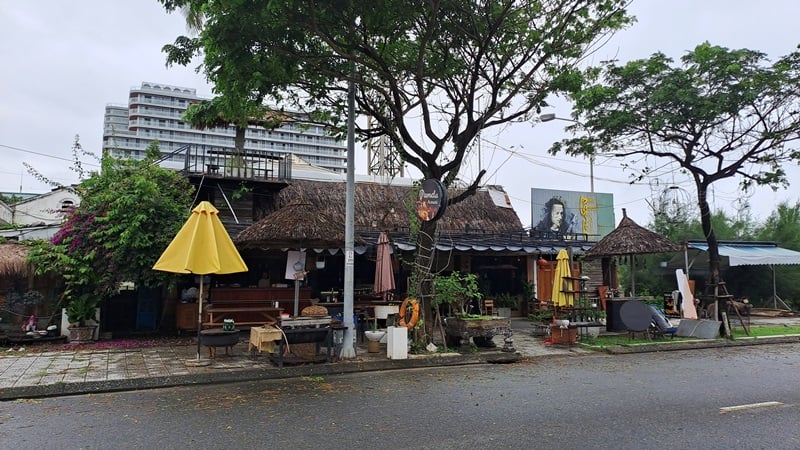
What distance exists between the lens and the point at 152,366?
8906 millimetres

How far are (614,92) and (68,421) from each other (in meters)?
14.0

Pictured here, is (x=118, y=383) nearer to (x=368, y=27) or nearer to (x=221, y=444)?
(x=221, y=444)

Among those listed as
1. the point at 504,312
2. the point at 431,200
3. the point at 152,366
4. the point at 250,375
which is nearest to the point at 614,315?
the point at 504,312

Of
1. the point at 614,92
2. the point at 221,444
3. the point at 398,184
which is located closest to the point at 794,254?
the point at 614,92

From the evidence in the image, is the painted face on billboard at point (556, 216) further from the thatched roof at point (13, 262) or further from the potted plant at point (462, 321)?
the thatched roof at point (13, 262)

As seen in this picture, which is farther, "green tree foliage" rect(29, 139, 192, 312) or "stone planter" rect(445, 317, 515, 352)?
"green tree foliage" rect(29, 139, 192, 312)

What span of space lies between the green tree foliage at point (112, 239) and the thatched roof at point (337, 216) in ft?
6.21

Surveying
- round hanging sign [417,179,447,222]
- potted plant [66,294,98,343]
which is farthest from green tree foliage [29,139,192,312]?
round hanging sign [417,179,447,222]

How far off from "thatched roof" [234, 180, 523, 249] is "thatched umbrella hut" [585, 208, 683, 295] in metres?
5.45

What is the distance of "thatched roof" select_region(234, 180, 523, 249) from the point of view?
11.5 m

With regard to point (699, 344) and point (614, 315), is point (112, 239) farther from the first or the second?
point (699, 344)

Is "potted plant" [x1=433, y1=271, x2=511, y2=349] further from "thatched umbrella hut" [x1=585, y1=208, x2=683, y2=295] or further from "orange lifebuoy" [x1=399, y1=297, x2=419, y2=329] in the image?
"thatched umbrella hut" [x1=585, y1=208, x2=683, y2=295]

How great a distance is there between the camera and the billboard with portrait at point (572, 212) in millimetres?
23328

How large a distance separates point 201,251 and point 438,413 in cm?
519
